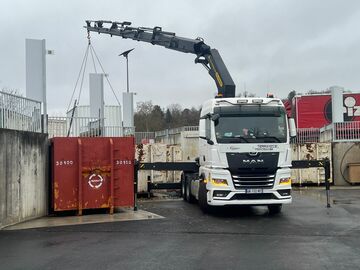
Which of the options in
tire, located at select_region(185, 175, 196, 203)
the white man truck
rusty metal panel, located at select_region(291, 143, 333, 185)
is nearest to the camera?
the white man truck

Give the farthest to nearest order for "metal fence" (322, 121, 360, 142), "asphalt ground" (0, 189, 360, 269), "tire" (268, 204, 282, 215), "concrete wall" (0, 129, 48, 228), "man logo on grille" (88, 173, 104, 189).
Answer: "metal fence" (322, 121, 360, 142) < "man logo on grille" (88, 173, 104, 189) < "tire" (268, 204, 282, 215) < "concrete wall" (0, 129, 48, 228) < "asphalt ground" (0, 189, 360, 269)

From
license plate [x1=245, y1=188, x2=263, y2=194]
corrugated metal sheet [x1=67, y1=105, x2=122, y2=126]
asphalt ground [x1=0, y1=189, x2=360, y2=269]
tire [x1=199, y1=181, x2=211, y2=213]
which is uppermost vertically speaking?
corrugated metal sheet [x1=67, y1=105, x2=122, y2=126]

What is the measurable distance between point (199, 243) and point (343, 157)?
19508mm

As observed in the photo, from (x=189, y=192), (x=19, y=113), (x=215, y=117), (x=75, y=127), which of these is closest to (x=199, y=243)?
(x=215, y=117)

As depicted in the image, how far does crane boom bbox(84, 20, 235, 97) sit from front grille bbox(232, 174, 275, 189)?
5711 mm

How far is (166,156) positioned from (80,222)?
10.2 m

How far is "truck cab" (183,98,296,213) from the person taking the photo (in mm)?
13375

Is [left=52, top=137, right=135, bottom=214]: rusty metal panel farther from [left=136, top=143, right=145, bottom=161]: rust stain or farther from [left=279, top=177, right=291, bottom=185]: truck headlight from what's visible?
[left=136, top=143, right=145, bottom=161]: rust stain

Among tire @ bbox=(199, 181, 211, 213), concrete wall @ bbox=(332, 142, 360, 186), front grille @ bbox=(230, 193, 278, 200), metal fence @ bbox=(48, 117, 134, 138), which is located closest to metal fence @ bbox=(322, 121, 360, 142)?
concrete wall @ bbox=(332, 142, 360, 186)

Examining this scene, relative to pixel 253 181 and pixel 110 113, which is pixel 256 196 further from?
pixel 110 113

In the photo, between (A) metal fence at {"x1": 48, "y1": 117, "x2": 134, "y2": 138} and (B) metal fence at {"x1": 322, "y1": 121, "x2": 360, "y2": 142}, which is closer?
(A) metal fence at {"x1": 48, "y1": 117, "x2": 134, "y2": 138}

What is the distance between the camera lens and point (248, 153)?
13352 millimetres

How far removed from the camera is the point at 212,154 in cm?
1355

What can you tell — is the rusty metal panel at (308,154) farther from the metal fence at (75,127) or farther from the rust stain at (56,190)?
the rust stain at (56,190)
